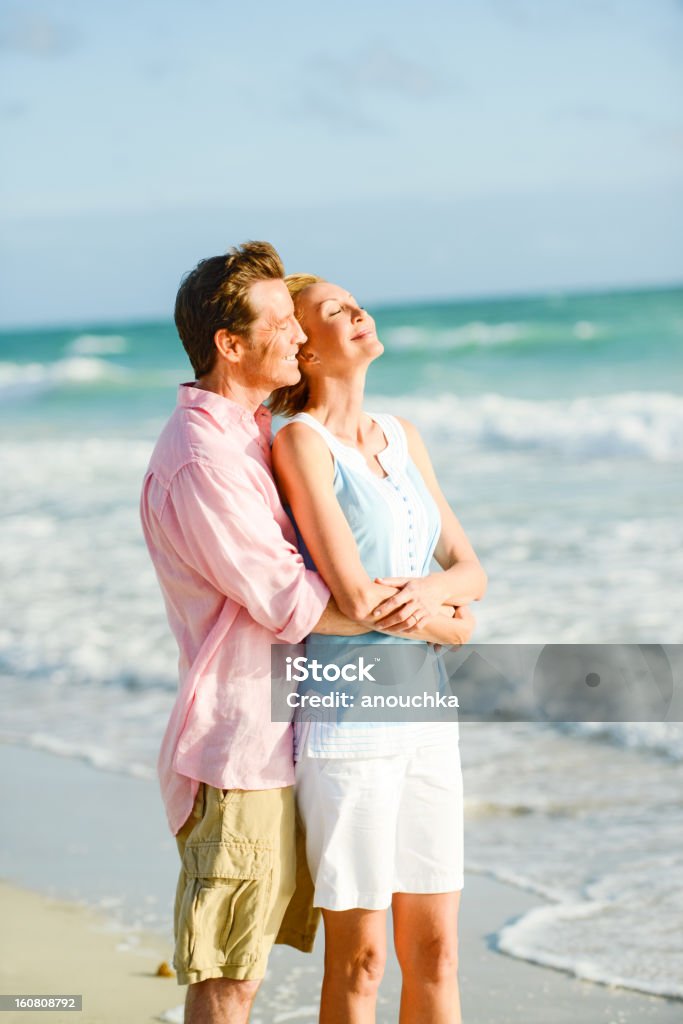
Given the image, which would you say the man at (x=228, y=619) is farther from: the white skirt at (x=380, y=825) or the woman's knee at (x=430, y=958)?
the woman's knee at (x=430, y=958)

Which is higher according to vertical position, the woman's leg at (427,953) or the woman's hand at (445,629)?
the woman's hand at (445,629)

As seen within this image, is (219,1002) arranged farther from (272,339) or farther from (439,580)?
(272,339)

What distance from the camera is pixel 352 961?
75.6 inches

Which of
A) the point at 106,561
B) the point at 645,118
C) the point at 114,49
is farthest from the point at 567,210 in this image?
the point at 106,561

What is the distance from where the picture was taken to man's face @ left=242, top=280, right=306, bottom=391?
191cm

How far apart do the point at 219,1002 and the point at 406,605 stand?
0.66 metres

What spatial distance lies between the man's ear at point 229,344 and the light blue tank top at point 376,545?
143mm

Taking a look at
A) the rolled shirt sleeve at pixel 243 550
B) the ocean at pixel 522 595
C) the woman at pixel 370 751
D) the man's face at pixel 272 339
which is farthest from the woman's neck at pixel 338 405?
the ocean at pixel 522 595

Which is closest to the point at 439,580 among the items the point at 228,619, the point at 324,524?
the point at 324,524

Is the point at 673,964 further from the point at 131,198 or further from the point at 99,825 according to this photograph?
the point at 131,198

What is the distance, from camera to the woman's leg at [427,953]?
1.95 metres

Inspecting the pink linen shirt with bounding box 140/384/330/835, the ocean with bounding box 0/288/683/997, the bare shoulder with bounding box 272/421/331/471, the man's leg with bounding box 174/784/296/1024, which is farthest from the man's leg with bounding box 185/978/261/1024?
the ocean with bounding box 0/288/683/997

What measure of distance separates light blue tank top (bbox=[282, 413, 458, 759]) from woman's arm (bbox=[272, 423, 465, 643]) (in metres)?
0.04

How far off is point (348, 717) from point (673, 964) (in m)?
1.22
